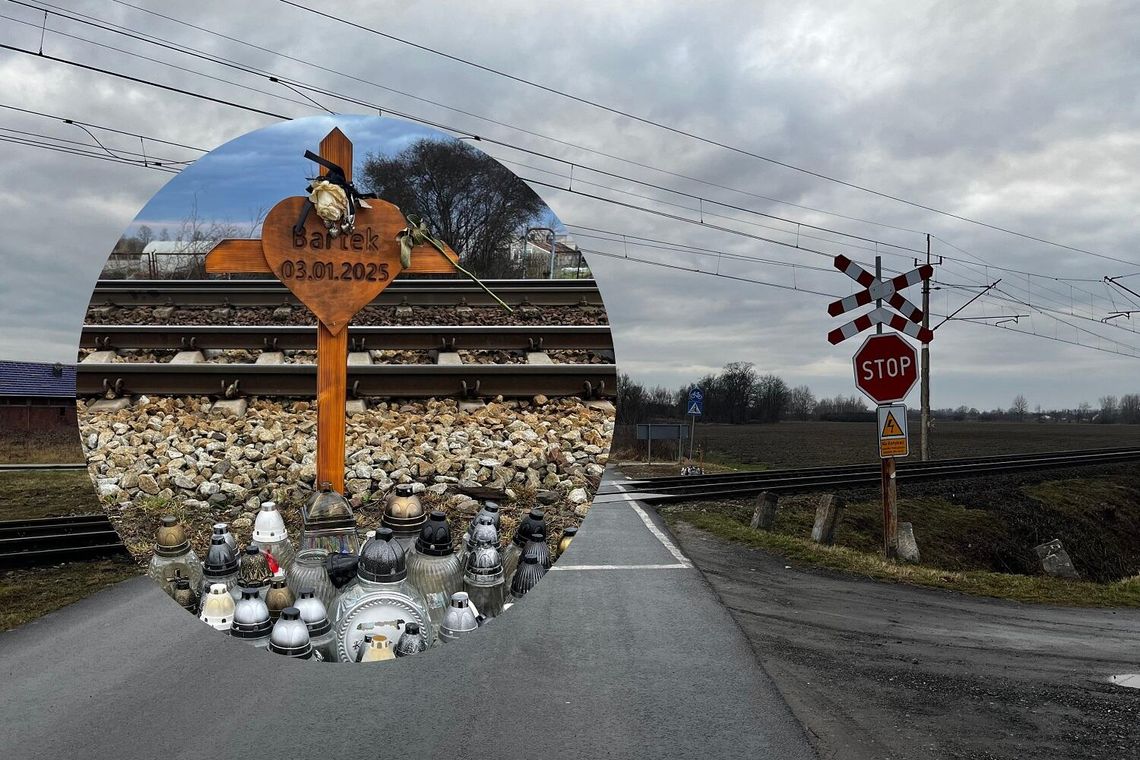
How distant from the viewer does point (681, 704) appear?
4.35 meters

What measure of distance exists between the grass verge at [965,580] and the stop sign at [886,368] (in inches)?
81.6

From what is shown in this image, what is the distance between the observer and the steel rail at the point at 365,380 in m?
1.87

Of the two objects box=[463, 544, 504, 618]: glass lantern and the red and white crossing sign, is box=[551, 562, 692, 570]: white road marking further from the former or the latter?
box=[463, 544, 504, 618]: glass lantern

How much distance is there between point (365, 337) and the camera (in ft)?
6.27

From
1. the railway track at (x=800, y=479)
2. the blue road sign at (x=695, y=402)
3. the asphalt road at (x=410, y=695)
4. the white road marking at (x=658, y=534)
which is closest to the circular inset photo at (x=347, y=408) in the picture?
the asphalt road at (x=410, y=695)

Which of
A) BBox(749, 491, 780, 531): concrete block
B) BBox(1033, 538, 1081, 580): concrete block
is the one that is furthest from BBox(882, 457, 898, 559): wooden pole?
BBox(1033, 538, 1081, 580): concrete block

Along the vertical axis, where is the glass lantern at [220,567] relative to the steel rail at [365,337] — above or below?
below

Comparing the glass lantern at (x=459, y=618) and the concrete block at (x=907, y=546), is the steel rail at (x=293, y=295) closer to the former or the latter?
the glass lantern at (x=459, y=618)

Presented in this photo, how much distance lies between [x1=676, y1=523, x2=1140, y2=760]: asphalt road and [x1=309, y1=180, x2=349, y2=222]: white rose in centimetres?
365

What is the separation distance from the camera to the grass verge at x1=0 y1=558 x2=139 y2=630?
20.0 ft

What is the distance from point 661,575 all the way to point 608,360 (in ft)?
20.1

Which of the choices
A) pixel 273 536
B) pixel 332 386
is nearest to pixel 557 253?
pixel 332 386

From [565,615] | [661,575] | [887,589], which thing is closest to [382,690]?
[565,615]

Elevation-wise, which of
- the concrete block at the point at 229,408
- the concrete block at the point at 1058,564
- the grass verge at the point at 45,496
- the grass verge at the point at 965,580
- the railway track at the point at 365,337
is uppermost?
the railway track at the point at 365,337
